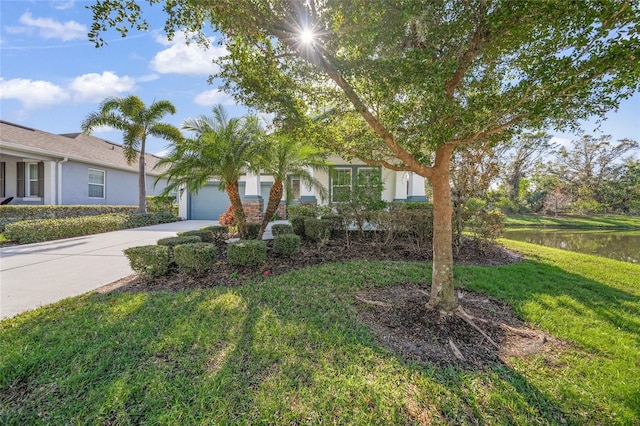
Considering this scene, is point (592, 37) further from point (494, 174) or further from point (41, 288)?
point (41, 288)

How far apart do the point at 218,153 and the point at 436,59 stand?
4.66 metres

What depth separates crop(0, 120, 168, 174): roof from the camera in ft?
36.9

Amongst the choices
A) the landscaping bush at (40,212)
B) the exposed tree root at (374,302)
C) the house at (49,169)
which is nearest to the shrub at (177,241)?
the exposed tree root at (374,302)

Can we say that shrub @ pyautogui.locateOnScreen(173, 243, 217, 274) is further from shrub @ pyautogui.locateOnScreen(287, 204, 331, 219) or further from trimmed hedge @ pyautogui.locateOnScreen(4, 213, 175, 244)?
trimmed hedge @ pyautogui.locateOnScreen(4, 213, 175, 244)

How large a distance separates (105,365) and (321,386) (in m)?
2.05

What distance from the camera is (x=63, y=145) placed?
13.4 metres

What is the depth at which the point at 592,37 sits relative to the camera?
2.53 meters

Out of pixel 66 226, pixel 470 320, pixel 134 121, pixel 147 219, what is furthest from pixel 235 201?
pixel 134 121

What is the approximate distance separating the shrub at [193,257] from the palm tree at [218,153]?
66.9 inches

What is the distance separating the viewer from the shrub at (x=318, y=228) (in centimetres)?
748

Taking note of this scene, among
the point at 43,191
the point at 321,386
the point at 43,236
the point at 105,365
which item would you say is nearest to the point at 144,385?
the point at 105,365

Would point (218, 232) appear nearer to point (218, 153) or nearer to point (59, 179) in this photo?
point (218, 153)

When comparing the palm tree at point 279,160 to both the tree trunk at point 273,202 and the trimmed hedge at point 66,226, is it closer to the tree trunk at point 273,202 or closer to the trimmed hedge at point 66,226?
the tree trunk at point 273,202

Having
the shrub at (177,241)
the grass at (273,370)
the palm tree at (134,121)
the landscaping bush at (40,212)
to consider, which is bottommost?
the grass at (273,370)
